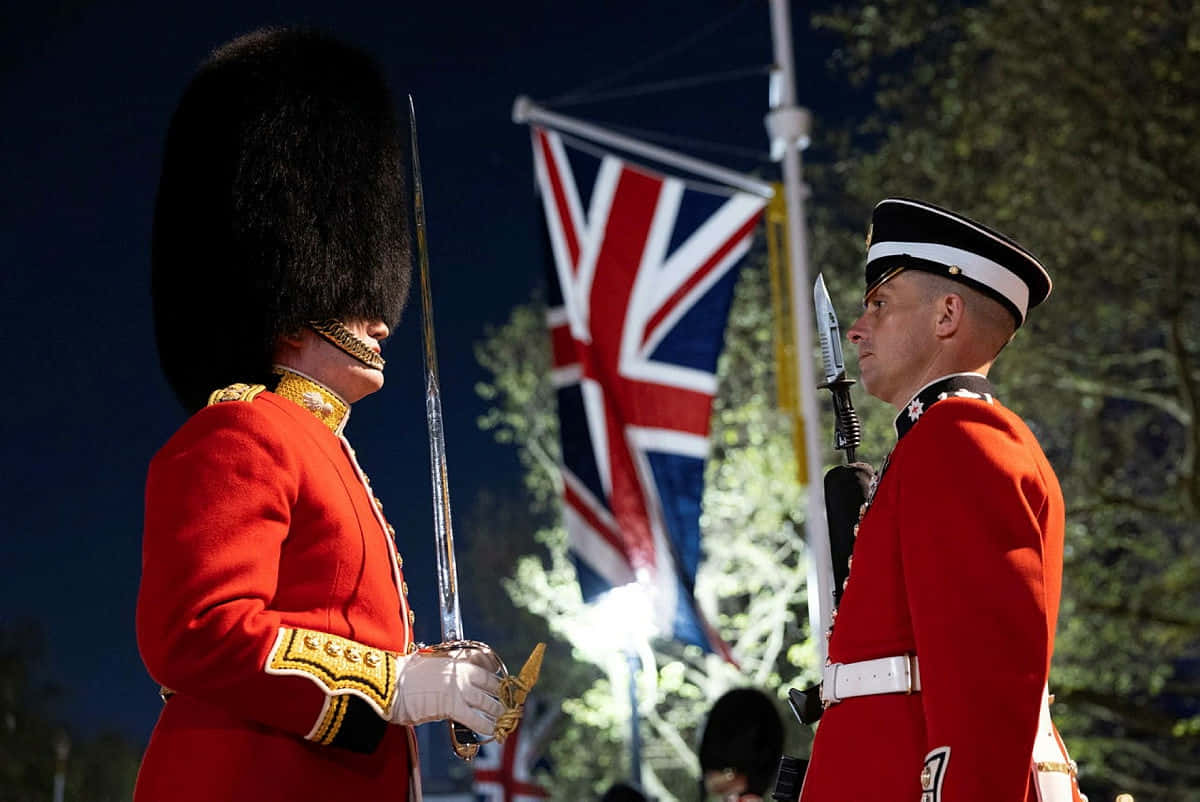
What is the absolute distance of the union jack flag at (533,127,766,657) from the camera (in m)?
7.98

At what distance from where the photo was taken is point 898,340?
293 centimetres

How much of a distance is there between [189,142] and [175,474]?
36.7 inches

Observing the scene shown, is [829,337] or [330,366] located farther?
[829,337]

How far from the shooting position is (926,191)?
12672 mm

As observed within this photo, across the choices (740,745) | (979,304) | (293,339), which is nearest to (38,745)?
(740,745)

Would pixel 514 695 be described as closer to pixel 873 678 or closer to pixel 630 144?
pixel 873 678

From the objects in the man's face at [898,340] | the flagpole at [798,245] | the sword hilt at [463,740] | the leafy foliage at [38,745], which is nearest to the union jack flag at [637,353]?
the flagpole at [798,245]

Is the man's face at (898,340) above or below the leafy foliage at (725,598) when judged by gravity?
below

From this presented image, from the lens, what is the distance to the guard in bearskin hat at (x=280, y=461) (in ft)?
7.83

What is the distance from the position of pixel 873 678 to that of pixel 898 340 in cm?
75

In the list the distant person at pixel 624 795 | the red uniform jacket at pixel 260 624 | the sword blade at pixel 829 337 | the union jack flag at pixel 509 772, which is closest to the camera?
the red uniform jacket at pixel 260 624

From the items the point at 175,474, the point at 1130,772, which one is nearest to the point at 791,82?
the point at 175,474

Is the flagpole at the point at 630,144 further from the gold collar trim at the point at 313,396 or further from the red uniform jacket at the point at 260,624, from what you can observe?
the red uniform jacket at the point at 260,624

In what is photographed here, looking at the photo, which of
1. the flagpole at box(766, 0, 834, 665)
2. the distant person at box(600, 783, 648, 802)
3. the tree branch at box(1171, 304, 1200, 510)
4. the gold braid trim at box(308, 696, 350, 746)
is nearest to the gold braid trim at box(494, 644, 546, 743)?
the gold braid trim at box(308, 696, 350, 746)
